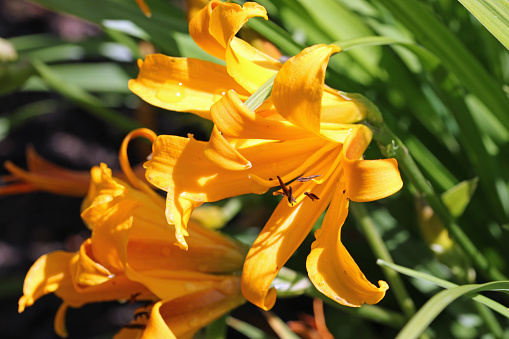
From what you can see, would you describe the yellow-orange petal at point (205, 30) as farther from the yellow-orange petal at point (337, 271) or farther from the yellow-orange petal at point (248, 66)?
the yellow-orange petal at point (337, 271)

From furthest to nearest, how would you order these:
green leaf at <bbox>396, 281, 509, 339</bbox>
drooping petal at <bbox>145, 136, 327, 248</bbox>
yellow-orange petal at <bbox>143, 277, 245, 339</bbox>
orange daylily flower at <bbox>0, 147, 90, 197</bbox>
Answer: orange daylily flower at <bbox>0, 147, 90, 197</bbox> < yellow-orange petal at <bbox>143, 277, 245, 339</bbox> < drooping petal at <bbox>145, 136, 327, 248</bbox> < green leaf at <bbox>396, 281, 509, 339</bbox>

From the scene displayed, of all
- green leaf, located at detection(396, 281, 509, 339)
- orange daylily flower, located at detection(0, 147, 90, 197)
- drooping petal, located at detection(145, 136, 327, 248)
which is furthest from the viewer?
orange daylily flower, located at detection(0, 147, 90, 197)

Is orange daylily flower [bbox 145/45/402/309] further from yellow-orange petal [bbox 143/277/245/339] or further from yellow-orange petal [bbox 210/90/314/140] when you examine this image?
yellow-orange petal [bbox 143/277/245/339]

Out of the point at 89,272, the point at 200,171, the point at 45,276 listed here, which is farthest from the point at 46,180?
the point at 200,171

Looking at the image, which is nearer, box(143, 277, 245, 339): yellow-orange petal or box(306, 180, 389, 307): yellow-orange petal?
box(306, 180, 389, 307): yellow-orange petal

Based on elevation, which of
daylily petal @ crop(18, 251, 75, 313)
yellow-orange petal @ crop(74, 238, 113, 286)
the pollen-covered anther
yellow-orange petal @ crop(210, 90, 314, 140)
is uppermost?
yellow-orange petal @ crop(210, 90, 314, 140)

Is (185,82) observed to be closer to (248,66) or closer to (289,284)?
(248,66)

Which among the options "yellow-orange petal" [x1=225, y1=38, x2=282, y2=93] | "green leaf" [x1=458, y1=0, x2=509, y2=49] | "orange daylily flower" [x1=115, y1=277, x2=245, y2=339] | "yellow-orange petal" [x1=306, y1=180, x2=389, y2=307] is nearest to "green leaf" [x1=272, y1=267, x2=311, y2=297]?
"orange daylily flower" [x1=115, y1=277, x2=245, y2=339]

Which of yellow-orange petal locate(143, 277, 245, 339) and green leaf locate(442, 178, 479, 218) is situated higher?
green leaf locate(442, 178, 479, 218)
